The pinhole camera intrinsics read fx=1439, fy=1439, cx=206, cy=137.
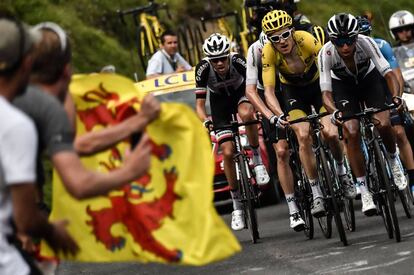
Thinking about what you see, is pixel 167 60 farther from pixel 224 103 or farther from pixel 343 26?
pixel 343 26

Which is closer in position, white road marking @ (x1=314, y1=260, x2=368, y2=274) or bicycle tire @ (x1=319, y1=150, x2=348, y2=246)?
white road marking @ (x1=314, y1=260, x2=368, y2=274)

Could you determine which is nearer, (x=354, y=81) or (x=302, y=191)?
(x=354, y=81)

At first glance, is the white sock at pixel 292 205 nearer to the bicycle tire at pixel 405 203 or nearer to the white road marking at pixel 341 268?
the bicycle tire at pixel 405 203

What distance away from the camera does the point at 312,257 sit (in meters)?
12.5

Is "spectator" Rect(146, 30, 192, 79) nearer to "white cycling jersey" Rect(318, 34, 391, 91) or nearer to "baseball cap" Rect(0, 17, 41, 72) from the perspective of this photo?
Result: "white cycling jersey" Rect(318, 34, 391, 91)

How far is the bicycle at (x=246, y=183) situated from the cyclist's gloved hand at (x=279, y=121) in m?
1.22

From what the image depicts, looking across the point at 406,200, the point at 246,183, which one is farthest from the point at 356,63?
the point at 246,183

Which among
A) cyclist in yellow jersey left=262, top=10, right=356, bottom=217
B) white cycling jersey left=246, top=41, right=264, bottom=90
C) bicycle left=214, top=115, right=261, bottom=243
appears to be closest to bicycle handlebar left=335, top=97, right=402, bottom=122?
cyclist in yellow jersey left=262, top=10, right=356, bottom=217

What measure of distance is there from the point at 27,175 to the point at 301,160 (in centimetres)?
846

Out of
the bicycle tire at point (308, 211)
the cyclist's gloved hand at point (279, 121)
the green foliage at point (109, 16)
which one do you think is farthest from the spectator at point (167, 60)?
the cyclist's gloved hand at point (279, 121)

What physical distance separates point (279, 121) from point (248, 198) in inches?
63.2

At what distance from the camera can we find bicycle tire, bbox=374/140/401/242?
41.3ft

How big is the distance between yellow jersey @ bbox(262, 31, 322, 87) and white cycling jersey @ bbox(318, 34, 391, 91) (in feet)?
1.99

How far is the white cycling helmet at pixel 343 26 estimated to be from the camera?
13.2m
